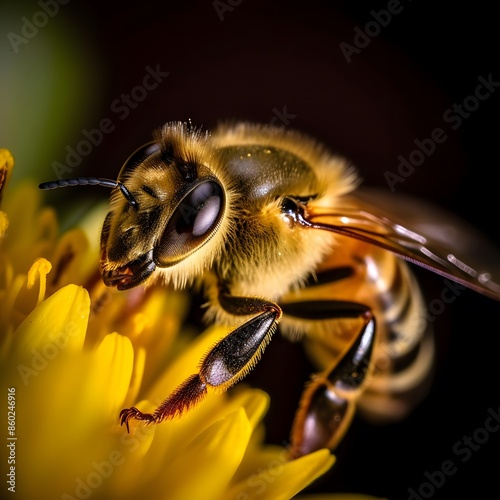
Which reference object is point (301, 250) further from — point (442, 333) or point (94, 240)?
point (442, 333)

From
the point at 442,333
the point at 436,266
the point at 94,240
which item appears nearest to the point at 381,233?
the point at 436,266
